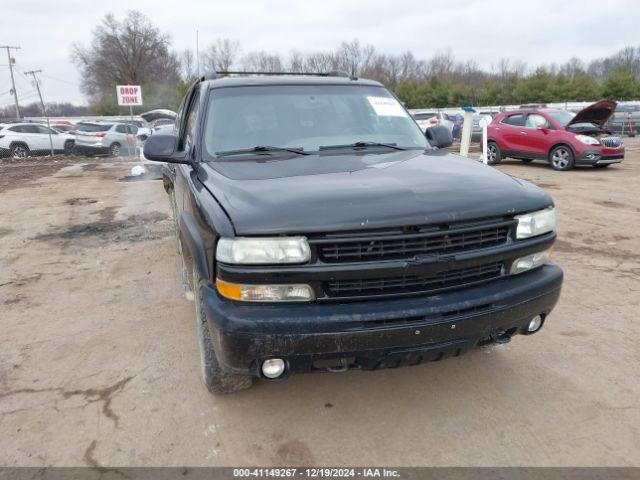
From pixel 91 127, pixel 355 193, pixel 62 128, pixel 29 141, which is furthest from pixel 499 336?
pixel 62 128

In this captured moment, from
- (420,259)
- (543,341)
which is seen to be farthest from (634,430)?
(420,259)

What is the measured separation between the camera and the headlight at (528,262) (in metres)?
2.65

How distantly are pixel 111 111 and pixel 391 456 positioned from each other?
55882 mm

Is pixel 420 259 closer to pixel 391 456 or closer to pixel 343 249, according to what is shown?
pixel 343 249

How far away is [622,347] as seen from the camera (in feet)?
11.2

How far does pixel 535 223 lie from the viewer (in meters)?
2.66

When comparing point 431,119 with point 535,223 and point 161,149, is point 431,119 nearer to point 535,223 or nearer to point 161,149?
point 161,149

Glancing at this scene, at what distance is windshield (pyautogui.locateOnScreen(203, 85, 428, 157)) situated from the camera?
3299 mm

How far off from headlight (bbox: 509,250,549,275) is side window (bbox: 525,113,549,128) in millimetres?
11757

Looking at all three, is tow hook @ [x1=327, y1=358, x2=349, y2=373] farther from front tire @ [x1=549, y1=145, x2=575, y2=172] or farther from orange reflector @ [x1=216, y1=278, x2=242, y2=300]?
front tire @ [x1=549, y1=145, x2=575, y2=172]

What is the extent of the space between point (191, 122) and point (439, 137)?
1927 millimetres

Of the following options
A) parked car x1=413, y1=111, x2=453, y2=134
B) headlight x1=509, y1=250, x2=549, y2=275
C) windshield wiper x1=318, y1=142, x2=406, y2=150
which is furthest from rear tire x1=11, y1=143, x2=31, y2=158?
headlight x1=509, y1=250, x2=549, y2=275

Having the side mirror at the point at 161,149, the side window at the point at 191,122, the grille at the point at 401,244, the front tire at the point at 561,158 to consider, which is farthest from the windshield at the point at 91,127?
the grille at the point at 401,244

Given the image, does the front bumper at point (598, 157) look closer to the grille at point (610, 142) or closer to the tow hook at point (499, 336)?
the grille at point (610, 142)
